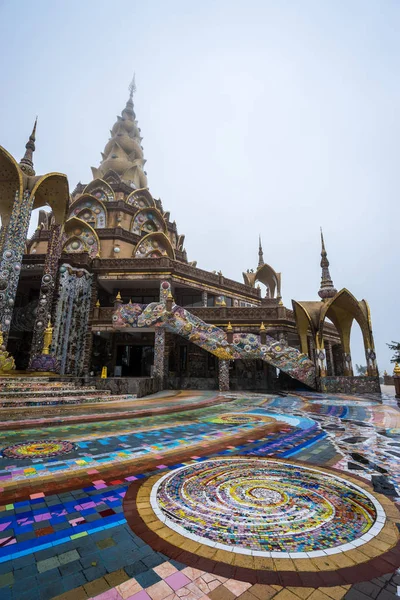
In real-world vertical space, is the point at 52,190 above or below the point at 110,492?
above

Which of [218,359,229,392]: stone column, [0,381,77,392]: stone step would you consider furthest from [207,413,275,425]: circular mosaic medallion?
[218,359,229,392]: stone column

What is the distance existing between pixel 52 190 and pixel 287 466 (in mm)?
18436

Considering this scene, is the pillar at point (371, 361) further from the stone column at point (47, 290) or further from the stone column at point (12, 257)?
the stone column at point (12, 257)

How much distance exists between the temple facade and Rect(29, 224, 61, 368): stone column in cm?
5

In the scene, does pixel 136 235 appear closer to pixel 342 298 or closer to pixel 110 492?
pixel 342 298

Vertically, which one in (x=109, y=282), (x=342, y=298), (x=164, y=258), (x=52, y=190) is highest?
(x=52, y=190)

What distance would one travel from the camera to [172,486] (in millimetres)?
3029

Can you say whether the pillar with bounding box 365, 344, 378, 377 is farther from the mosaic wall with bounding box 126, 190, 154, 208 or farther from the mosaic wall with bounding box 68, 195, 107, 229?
the mosaic wall with bounding box 126, 190, 154, 208

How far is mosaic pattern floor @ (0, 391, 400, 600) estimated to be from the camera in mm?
1667

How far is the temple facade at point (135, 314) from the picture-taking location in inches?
601

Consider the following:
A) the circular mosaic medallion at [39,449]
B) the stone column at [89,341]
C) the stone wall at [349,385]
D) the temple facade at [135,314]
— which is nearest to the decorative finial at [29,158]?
the temple facade at [135,314]

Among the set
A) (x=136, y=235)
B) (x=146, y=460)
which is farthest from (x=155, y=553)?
(x=136, y=235)

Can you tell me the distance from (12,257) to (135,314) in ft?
22.3

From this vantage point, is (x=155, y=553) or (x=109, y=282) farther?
(x=109, y=282)
